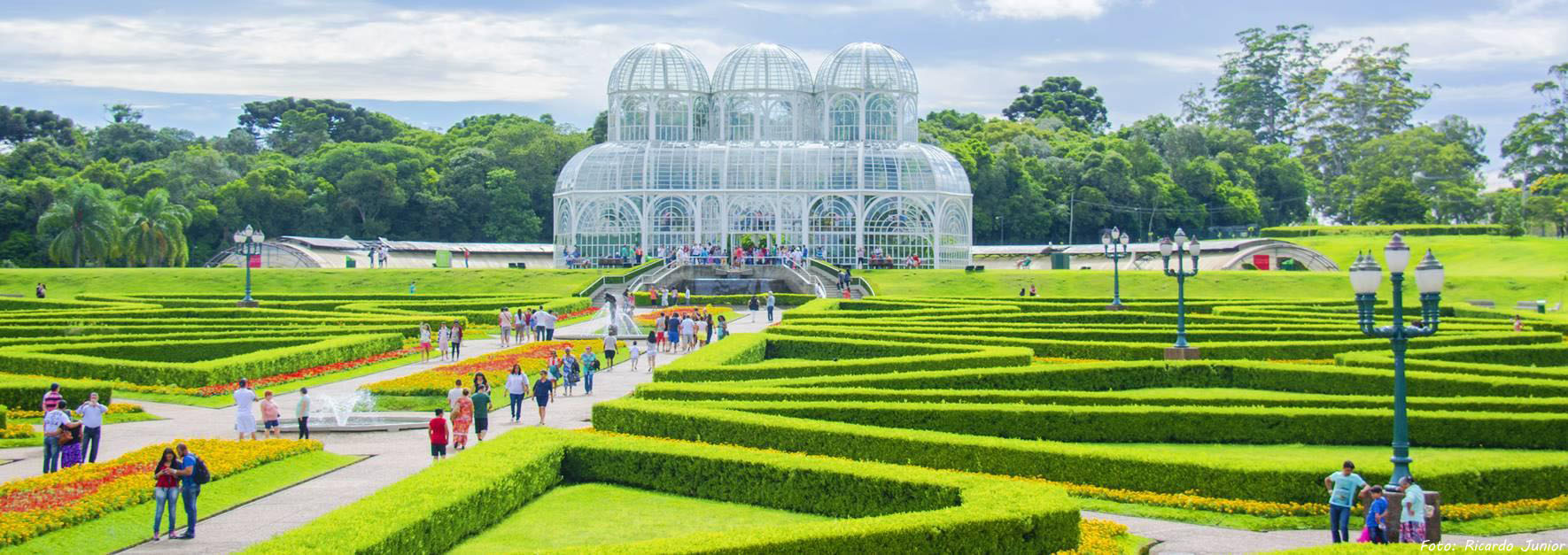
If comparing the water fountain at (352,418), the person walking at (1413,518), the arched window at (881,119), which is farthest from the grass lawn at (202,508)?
the arched window at (881,119)

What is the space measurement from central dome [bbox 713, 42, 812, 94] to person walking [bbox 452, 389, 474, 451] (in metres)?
55.7

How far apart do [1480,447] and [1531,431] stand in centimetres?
72

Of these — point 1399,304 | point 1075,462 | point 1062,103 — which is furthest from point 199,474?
point 1062,103

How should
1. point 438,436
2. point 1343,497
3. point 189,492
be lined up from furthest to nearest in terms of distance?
point 438,436
point 189,492
point 1343,497

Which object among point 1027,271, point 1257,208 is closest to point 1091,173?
point 1257,208

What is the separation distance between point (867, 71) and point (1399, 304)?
60808 mm

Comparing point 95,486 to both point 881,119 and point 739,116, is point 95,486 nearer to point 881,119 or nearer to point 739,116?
point 739,116

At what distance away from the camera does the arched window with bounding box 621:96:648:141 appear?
7712cm

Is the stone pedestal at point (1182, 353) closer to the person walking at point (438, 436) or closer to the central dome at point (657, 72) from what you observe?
the person walking at point (438, 436)

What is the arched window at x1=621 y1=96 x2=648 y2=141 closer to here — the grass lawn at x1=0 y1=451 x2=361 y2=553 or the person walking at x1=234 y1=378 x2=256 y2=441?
the person walking at x1=234 y1=378 x2=256 y2=441

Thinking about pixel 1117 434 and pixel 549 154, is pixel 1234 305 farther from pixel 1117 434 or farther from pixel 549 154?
pixel 549 154

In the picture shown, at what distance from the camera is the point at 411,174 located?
94.4 m

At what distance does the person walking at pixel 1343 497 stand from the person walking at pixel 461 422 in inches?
505

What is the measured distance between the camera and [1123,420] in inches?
890
